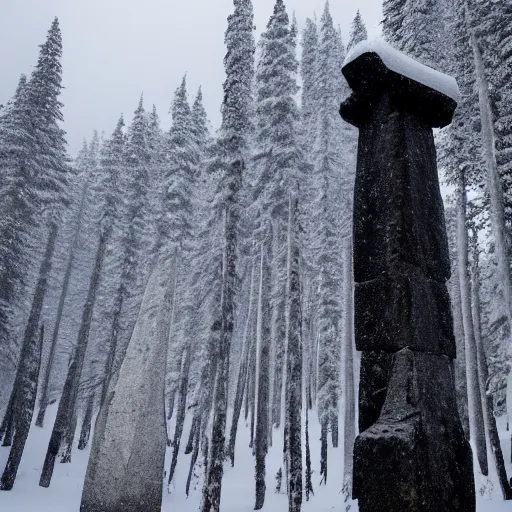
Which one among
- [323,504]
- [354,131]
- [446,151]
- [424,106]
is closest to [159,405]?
[424,106]

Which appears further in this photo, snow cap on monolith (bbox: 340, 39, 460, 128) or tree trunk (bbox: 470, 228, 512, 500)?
tree trunk (bbox: 470, 228, 512, 500)

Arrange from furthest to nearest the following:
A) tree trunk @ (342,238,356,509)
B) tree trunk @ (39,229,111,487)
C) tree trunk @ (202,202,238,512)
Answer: tree trunk @ (39,229,111,487) → tree trunk @ (342,238,356,509) → tree trunk @ (202,202,238,512)

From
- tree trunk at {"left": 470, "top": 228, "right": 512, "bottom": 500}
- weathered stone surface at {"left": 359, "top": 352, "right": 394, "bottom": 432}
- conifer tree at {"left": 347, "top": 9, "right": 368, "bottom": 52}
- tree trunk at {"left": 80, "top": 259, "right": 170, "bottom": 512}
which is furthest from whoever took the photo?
conifer tree at {"left": 347, "top": 9, "right": 368, "bottom": 52}

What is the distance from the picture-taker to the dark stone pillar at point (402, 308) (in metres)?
2.92

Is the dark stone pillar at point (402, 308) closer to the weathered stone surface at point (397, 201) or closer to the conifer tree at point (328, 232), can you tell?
the weathered stone surface at point (397, 201)

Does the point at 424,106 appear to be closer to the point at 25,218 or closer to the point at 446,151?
the point at 446,151

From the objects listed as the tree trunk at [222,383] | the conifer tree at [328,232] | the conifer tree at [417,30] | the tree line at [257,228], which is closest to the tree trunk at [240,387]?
the tree line at [257,228]

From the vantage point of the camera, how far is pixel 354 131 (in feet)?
69.8

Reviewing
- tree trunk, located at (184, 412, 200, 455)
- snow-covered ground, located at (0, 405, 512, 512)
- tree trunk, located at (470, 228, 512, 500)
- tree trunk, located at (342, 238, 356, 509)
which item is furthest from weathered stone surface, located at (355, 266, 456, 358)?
tree trunk, located at (184, 412, 200, 455)

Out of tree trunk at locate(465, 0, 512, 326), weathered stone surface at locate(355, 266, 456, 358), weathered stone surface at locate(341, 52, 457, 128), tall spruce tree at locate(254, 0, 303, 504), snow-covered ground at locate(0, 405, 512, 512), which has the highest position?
tall spruce tree at locate(254, 0, 303, 504)

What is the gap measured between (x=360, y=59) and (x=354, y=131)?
18.4 metres

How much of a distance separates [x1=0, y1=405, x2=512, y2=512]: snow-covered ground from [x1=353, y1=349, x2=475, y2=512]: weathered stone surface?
11.1m

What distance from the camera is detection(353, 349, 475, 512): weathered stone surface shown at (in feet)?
9.27

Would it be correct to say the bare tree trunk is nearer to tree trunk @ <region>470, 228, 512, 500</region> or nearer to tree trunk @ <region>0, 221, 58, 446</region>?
tree trunk @ <region>470, 228, 512, 500</region>
